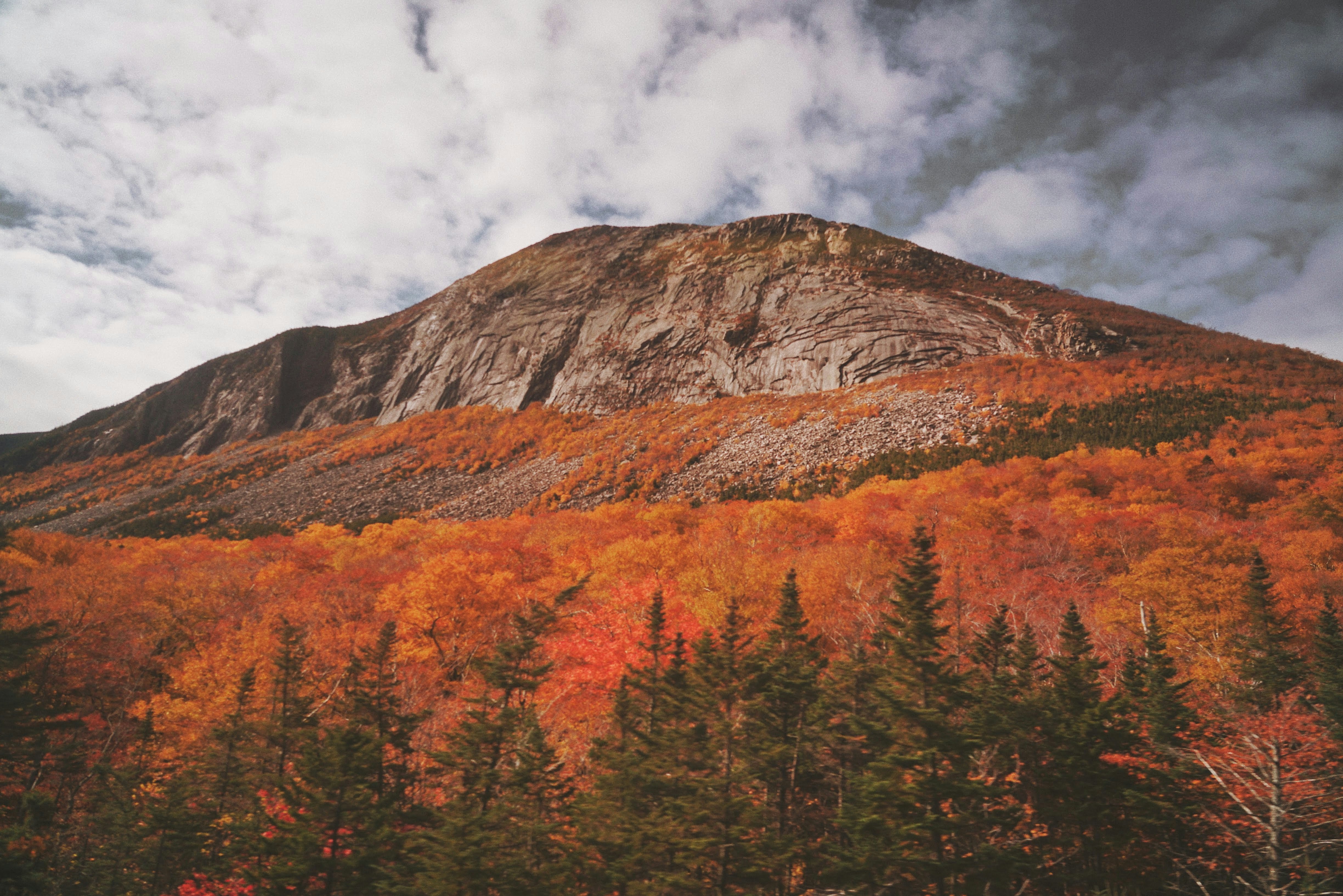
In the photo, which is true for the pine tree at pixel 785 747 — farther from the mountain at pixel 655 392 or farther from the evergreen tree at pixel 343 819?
the mountain at pixel 655 392

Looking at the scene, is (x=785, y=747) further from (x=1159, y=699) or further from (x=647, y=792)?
(x=1159, y=699)

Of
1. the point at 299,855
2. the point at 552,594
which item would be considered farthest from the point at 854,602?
the point at 299,855

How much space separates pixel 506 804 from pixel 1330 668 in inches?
1233

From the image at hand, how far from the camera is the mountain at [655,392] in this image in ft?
245

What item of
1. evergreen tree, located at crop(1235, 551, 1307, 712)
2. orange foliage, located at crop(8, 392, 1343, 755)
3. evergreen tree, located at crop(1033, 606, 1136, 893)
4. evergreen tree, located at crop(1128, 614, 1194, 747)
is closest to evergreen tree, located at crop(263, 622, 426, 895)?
orange foliage, located at crop(8, 392, 1343, 755)

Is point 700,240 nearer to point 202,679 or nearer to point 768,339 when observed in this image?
point 768,339

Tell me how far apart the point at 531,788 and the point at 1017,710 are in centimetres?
1640

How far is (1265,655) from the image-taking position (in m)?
24.0

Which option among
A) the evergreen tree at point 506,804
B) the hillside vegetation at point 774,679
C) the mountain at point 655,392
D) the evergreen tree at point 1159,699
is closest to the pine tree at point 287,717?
the hillside vegetation at point 774,679

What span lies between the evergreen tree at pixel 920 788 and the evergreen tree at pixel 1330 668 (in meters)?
15.3

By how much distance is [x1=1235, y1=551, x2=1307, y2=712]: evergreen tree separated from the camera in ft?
74.1

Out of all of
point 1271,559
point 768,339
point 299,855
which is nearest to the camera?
point 299,855

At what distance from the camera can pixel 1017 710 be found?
19.3m

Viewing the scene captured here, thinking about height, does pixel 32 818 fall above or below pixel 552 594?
below
